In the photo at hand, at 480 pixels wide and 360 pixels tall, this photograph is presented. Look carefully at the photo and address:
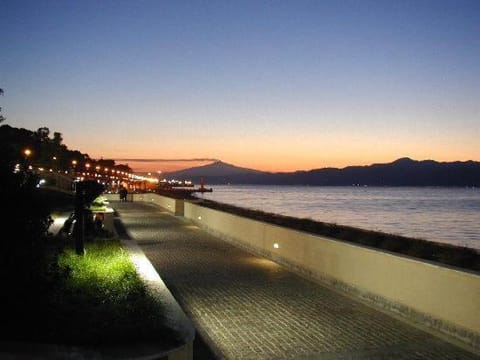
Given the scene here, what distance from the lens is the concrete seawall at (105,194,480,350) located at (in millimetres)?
8031

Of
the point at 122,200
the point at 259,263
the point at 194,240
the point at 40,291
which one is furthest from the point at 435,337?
the point at 122,200

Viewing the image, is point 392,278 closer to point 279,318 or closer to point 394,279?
point 394,279

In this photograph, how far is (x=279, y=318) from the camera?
9344 mm

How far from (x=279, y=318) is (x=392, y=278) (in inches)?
79.6

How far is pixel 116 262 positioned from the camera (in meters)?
12.7

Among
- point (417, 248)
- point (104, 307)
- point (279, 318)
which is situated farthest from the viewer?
point (417, 248)

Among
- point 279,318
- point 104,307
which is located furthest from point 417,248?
point 104,307

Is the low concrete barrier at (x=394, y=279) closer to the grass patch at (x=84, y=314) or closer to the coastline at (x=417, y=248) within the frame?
the coastline at (x=417, y=248)

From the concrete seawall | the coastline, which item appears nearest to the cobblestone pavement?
the concrete seawall

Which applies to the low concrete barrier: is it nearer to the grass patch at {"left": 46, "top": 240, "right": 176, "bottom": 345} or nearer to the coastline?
the coastline

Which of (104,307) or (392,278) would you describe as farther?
(392,278)

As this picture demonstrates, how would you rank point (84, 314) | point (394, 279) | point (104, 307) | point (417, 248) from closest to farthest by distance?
point (84, 314) < point (104, 307) < point (394, 279) < point (417, 248)

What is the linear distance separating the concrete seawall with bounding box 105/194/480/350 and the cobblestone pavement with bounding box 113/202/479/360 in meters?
0.28

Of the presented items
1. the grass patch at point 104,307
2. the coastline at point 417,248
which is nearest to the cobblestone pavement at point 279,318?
the grass patch at point 104,307
